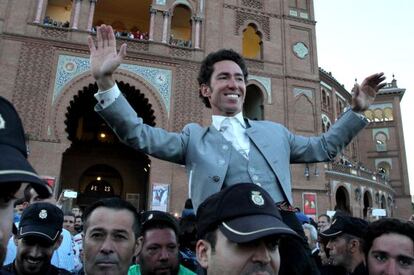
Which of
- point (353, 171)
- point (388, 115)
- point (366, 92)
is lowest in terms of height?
point (366, 92)

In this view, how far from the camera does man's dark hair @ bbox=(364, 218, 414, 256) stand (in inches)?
110

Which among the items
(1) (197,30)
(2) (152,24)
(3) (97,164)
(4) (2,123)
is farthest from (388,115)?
(4) (2,123)

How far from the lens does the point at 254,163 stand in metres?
2.13

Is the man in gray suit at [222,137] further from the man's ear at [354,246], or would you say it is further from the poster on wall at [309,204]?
the poster on wall at [309,204]

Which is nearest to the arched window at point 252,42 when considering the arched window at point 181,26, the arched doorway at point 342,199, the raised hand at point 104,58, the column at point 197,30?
the column at point 197,30

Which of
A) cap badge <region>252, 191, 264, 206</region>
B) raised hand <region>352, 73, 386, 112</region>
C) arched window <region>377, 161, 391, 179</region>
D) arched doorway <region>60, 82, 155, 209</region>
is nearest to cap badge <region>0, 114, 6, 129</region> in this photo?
cap badge <region>252, 191, 264, 206</region>

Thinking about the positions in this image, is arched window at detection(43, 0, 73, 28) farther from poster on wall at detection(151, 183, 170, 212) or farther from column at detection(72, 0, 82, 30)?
poster on wall at detection(151, 183, 170, 212)

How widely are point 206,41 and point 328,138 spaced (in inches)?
628

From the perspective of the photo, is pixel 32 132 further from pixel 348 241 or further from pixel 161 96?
pixel 348 241

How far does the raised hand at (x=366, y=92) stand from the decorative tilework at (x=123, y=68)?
1361 cm

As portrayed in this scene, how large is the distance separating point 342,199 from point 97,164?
18.3 metres

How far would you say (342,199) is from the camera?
91.6ft

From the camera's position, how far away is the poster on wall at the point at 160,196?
48.1 ft

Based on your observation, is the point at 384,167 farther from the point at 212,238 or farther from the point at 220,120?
the point at 212,238
